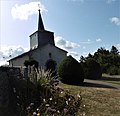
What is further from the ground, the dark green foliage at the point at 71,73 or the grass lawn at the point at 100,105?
the dark green foliage at the point at 71,73

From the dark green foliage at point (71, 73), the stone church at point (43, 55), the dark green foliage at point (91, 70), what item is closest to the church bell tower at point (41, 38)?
the stone church at point (43, 55)

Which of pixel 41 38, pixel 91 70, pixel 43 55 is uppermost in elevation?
pixel 41 38

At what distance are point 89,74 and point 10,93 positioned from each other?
2307 centimetres

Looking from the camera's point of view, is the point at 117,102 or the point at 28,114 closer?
the point at 28,114

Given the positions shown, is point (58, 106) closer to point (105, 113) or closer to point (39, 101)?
point (39, 101)

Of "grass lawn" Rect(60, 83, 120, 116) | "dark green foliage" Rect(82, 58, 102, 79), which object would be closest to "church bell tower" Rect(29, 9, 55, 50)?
"dark green foliage" Rect(82, 58, 102, 79)

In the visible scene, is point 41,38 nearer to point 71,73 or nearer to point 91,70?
point 91,70

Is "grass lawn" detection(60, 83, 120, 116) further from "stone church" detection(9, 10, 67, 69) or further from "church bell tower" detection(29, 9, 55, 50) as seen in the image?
"church bell tower" detection(29, 9, 55, 50)

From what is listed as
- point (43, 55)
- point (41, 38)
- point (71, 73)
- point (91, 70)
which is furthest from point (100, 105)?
point (41, 38)

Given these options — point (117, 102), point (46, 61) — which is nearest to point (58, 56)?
point (46, 61)

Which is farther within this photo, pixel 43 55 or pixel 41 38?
pixel 41 38

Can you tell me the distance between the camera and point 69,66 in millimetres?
21031

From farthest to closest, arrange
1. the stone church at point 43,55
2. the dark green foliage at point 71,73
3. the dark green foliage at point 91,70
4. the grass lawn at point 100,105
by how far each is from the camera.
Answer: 1. the stone church at point 43,55
2. the dark green foliage at point 91,70
3. the dark green foliage at point 71,73
4. the grass lawn at point 100,105

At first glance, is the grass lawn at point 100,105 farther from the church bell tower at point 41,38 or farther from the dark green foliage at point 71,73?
the church bell tower at point 41,38
